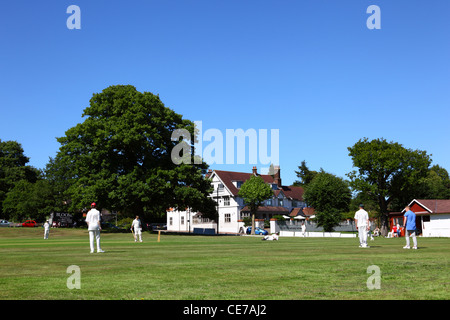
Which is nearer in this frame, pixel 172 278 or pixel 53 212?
pixel 172 278

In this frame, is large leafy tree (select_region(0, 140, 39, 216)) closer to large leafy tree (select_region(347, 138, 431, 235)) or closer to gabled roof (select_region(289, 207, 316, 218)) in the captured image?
gabled roof (select_region(289, 207, 316, 218))

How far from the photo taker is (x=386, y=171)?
251ft

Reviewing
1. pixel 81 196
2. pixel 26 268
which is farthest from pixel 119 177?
pixel 26 268

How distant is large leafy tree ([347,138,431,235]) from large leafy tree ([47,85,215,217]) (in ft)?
108

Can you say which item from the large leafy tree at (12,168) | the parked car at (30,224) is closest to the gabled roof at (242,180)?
the parked car at (30,224)

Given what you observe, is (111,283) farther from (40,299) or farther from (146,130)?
(146,130)

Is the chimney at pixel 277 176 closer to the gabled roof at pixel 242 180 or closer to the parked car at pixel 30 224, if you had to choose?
the gabled roof at pixel 242 180

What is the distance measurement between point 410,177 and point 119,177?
4958 centimetres

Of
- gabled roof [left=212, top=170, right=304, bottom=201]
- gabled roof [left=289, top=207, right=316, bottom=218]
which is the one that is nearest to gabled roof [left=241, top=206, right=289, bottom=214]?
gabled roof [left=289, top=207, right=316, bottom=218]

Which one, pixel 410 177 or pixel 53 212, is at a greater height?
pixel 410 177

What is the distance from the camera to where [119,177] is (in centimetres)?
5281

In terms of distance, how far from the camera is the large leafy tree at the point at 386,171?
75250 millimetres

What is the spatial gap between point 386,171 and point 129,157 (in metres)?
45.3
